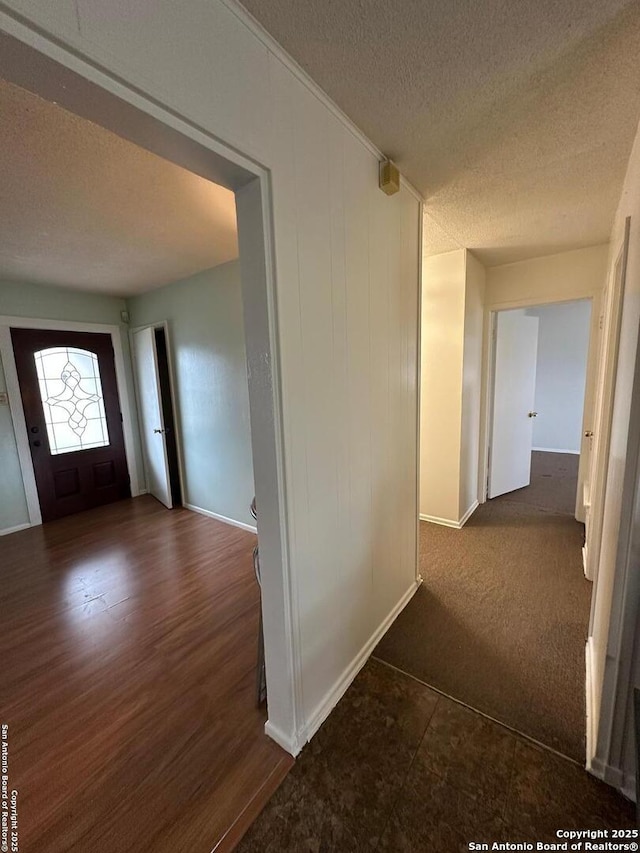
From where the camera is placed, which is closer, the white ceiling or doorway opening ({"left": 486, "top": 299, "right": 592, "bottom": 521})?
the white ceiling

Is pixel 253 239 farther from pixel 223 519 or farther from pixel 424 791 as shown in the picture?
pixel 223 519

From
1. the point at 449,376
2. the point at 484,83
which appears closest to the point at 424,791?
the point at 484,83

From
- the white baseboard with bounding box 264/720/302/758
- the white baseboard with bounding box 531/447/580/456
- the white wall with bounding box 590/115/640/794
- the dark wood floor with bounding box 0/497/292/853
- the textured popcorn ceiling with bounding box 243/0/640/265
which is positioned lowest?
the dark wood floor with bounding box 0/497/292/853

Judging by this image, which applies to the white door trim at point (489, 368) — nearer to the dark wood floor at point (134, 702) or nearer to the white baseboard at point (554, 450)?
the dark wood floor at point (134, 702)

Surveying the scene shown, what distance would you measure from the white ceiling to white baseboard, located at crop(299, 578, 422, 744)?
2.53 metres

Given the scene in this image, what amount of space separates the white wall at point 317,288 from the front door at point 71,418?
3693mm

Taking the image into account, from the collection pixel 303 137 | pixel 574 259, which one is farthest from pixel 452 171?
pixel 574 259

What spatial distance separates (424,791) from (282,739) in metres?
0.54

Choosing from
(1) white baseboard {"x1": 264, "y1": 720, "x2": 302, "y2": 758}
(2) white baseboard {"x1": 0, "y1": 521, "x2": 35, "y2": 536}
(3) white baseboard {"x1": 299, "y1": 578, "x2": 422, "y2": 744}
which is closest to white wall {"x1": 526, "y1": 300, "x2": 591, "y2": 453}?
(3) white baseboard {"x1": 299, "y1": 578, "x2": 422, "y2": 744}

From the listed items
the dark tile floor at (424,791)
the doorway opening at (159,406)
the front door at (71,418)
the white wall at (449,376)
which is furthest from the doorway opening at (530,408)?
the front door at (71,418)

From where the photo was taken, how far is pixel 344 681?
1605 mm

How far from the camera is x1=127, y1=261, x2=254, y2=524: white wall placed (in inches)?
122

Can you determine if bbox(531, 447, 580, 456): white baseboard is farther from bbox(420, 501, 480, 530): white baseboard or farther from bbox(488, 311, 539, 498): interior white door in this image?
bbox(420, 501, 480, 530): white baseboard

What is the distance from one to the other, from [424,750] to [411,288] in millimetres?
2202
